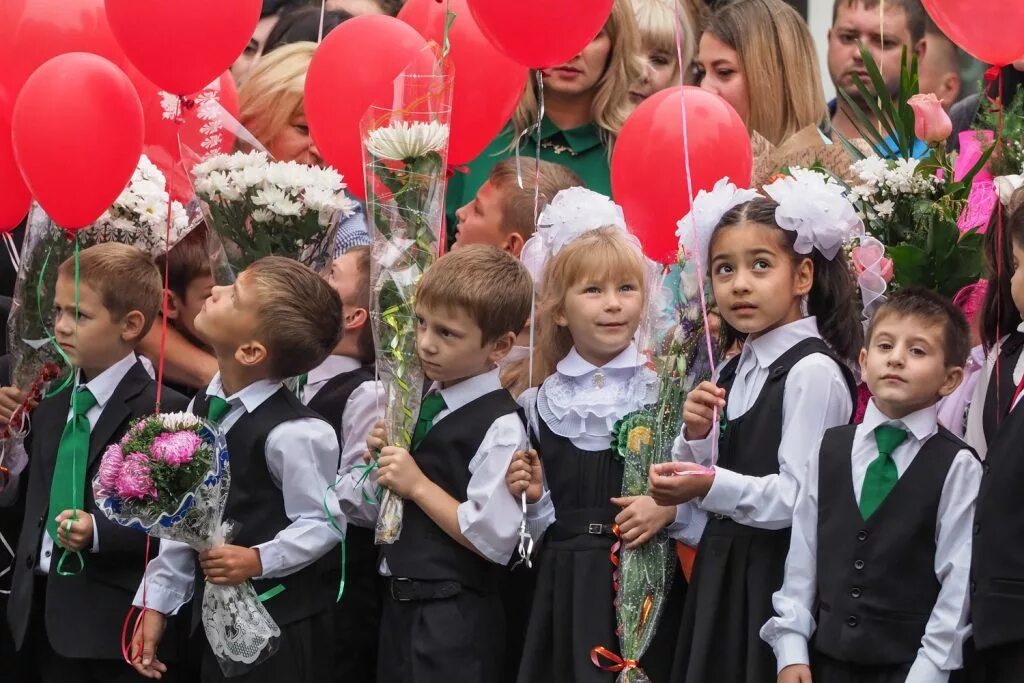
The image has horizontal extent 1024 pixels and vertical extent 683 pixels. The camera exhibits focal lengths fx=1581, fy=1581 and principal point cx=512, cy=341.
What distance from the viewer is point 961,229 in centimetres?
430

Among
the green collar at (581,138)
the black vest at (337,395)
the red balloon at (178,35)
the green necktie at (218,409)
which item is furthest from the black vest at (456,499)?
the green collar at (581,138)

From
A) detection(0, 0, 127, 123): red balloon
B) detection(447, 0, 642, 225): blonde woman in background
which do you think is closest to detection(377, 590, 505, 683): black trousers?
detection(447, 0, 642, 225): blonde woman in background

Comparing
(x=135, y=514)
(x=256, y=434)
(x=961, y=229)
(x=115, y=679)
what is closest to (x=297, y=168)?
(x=256, y=434)

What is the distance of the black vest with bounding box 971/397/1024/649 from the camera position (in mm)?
3488

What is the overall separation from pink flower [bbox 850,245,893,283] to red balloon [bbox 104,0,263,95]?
1.96 meters

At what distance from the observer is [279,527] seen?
14.5ft

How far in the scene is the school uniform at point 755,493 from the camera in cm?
395

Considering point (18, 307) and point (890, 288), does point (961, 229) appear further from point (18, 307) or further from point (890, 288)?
point (18, 307)

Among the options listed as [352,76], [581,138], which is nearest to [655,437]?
[352,76]

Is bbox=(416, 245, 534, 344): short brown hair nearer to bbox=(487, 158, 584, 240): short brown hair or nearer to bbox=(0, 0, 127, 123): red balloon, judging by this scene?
bbox=(487, 158, 584, 240): short brown hair

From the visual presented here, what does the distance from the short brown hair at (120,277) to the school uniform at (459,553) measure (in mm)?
1104

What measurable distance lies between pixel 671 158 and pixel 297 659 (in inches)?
70.4

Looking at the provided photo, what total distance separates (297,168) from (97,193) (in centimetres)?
59

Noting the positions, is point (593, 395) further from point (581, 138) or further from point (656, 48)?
point (656, 48)
